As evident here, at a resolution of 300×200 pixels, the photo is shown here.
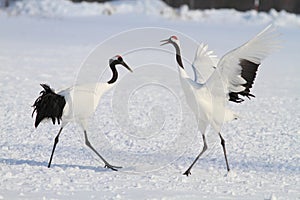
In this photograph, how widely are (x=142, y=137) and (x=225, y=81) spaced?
2124 mm

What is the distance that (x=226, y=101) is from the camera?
677 centimetres

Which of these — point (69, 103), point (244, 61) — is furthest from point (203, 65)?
point (69, 103)

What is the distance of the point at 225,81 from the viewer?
6523mm

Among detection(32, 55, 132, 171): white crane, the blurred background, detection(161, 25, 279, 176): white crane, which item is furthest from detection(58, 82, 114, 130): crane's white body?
the blurred background

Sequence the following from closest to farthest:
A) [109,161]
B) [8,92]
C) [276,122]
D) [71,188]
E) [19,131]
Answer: [71,188] < [109,161] < [19,131] < [276,122] < [8,92]

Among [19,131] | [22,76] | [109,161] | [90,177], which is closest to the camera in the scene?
[90,177]

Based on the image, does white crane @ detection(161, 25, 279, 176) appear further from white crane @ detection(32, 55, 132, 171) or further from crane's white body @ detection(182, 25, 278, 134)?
white crane @ detection(32, 55, 132, 171)

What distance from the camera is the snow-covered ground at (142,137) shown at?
616cm

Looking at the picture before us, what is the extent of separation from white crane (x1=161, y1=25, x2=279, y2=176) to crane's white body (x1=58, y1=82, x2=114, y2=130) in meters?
0.96

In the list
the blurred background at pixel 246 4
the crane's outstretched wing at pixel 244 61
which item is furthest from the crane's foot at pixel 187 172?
the blurred background at pixel 246 4

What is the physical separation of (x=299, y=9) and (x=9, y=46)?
71.2ft

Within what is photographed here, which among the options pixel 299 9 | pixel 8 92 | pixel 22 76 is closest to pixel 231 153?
pixel 8 92

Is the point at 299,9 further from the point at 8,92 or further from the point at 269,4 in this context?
the point at 8,92

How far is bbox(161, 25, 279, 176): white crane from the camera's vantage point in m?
6.36
